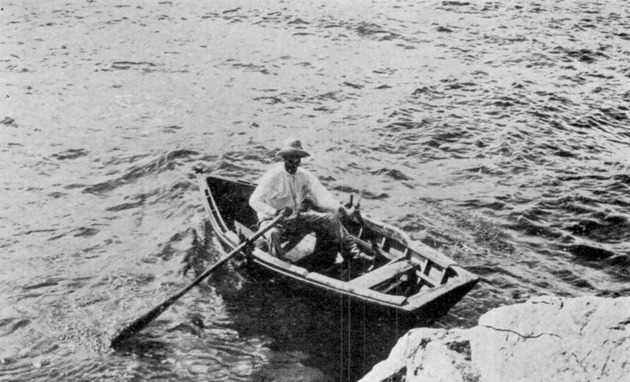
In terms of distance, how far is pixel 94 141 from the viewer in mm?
13945

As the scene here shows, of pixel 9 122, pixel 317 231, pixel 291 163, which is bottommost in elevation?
pixel 317 231

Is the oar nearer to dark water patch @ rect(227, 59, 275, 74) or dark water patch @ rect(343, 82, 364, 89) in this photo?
dark water patch @ rect(343, 82, 364, 89)

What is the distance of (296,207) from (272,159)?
15.6ft

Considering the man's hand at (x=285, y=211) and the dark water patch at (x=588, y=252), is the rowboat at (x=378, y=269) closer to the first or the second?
the man's hand at (x=285, y=211)

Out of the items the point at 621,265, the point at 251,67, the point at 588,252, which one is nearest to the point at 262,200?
the point at 588,252

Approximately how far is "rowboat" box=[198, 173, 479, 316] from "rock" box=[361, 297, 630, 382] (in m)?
2.93

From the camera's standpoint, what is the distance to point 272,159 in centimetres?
1332

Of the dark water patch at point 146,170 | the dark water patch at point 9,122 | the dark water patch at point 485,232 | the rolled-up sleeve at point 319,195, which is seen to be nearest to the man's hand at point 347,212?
the rolled-up sleeve at point 319,195

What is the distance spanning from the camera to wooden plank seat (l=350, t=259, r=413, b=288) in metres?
7.36

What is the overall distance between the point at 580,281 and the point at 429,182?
407 centimetres

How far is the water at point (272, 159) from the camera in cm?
781

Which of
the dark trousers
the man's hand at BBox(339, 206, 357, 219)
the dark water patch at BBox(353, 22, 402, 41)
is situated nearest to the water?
the dark water patch at BBox(353, 22, 402, 41)

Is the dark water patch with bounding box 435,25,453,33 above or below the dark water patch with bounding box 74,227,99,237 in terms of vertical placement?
above

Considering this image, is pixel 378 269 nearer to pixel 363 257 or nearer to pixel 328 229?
pixel 363 257
